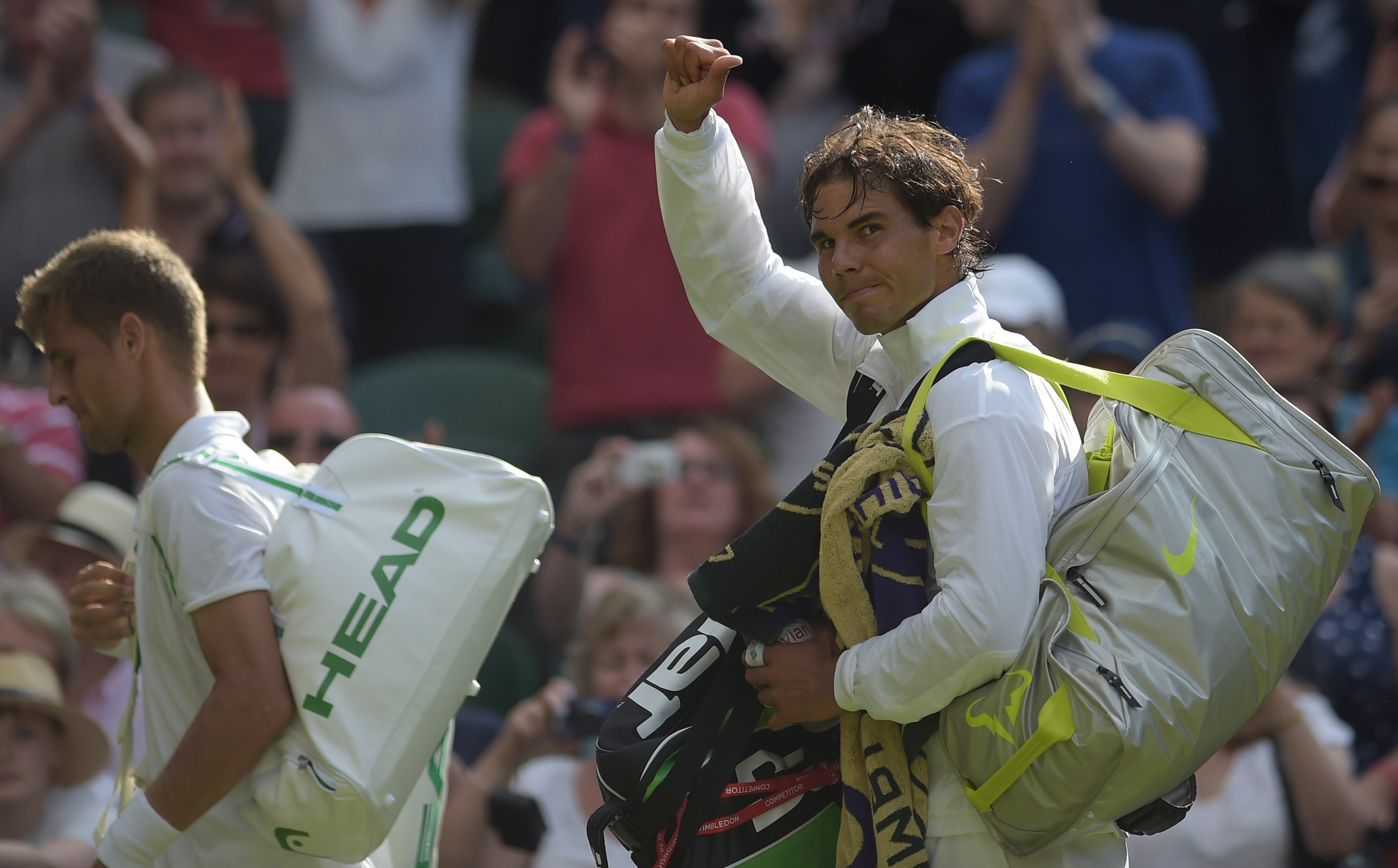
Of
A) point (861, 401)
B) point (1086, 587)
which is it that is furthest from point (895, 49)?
point (1086, 587)

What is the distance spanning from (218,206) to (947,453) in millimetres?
4724

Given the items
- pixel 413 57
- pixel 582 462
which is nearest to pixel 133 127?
pixel 413 57

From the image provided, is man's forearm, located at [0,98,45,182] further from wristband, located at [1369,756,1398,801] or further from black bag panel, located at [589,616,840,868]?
wristband, located at [1369,756,1398,801]

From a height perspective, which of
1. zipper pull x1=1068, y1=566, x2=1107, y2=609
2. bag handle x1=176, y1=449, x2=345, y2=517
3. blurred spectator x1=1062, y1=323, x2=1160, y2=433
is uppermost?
zipper pull x1=1068, y1=566, x2=1107, y2=609

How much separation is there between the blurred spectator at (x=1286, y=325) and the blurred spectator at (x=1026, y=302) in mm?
650

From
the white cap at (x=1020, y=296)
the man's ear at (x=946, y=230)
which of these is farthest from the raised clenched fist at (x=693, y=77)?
the white cap at (x=1020, y=296)

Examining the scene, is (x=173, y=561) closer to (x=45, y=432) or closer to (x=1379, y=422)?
(x=45, y=432)

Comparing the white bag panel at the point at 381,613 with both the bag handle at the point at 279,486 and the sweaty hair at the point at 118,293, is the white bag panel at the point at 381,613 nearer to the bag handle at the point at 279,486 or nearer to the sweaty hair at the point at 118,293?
the bag handle at the point at 279,486

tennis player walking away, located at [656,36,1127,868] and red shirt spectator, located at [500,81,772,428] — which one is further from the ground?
tennis player walking away, located at [656,36,1127,868]

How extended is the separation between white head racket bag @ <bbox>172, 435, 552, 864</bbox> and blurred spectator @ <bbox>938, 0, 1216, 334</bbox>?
3.81m

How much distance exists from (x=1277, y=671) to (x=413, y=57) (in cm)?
549

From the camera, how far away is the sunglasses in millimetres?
5246

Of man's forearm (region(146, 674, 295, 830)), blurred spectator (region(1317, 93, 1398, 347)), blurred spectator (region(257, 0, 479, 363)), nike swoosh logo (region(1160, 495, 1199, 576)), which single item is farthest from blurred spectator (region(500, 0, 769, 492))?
nike swoosh logo (region(1160, 495, 1199, 576))

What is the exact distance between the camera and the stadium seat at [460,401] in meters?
6.57
